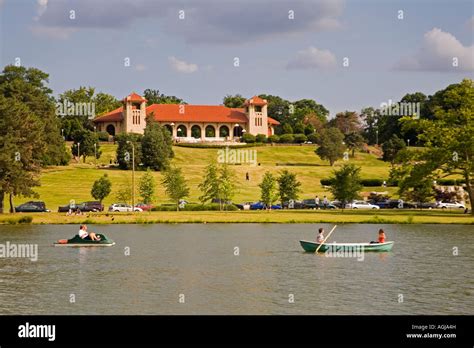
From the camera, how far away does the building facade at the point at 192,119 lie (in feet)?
541

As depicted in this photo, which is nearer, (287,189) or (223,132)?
(287,189)

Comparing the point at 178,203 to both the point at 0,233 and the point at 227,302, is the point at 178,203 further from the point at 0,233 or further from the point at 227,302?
the point at 227,302

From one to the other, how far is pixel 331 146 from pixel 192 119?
42676 millimetres

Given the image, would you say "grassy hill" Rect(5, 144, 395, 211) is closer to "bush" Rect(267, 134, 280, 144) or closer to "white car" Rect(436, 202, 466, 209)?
"bush" Rect(267, 134, 280, 144)

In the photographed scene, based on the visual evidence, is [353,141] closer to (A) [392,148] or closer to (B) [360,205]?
(A) [392,148]

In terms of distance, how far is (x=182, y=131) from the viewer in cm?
17875

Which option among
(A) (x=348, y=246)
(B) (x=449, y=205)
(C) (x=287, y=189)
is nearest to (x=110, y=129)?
(C) (x=287, y=189)

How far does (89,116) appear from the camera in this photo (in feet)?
573

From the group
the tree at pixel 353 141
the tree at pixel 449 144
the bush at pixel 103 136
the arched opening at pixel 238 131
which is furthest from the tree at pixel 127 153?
the arched opening at pixel 238 131

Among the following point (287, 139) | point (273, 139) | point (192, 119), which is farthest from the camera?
point (192, 119)

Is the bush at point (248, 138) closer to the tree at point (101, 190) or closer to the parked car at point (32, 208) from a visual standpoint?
the tree at point (101, 190)

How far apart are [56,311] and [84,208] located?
53.0 m

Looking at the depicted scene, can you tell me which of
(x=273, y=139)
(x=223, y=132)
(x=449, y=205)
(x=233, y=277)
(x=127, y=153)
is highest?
(x=223, y=132)
